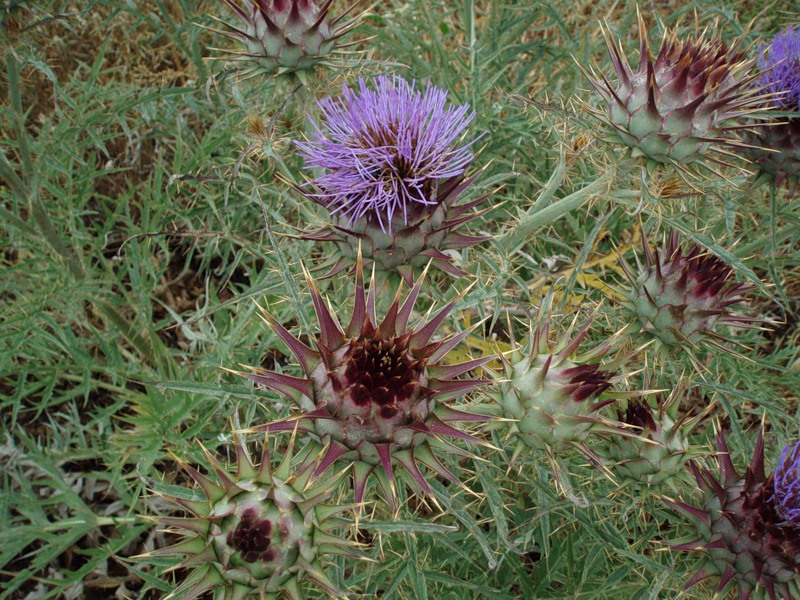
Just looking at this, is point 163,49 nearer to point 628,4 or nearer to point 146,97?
point 146,97

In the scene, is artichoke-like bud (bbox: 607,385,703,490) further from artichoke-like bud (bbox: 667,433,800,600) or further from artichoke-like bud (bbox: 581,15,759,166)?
artichoke-like bud (bbox: 581,15,759,166)

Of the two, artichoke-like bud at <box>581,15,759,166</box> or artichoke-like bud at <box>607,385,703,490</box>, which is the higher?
artichoke-like bud at <box>581,15,759,166</box>

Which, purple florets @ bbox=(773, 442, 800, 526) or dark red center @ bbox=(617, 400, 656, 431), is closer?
purple florets @ bbox=(773, 442, 800, 526)

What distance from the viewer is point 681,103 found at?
2379 millimetres

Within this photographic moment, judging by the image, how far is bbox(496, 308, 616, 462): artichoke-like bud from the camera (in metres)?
2.04

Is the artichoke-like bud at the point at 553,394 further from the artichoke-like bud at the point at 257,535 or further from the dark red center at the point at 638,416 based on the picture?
the artichoke-like bud at the point at 257,535

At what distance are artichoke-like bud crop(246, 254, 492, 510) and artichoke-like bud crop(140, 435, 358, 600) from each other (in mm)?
112

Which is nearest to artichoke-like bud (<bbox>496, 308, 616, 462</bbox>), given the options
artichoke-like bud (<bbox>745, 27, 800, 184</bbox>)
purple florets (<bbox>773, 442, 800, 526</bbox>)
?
purple florets (<bbox>773, 442, 800, 526</bbox>)

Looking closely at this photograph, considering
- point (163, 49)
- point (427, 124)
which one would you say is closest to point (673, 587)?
point (427, 124)

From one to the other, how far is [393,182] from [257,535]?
120 cm

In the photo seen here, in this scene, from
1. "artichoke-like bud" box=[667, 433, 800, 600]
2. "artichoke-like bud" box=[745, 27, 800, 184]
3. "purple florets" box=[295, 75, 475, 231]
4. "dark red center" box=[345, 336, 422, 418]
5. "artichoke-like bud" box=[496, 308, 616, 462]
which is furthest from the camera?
"artichoke-like bud" box=[745, 27, 800, 184]

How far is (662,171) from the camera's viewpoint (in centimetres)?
248

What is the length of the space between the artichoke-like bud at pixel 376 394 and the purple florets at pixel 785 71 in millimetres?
1924

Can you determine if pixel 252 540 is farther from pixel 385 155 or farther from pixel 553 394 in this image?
pixel 385 155
